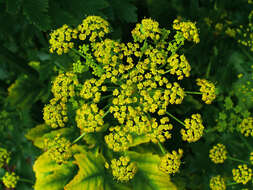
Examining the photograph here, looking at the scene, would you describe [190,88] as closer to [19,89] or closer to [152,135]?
[152,135]

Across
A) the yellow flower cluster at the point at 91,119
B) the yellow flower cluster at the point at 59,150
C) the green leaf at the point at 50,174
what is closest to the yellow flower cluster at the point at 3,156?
the green leaf at the point at 50,174

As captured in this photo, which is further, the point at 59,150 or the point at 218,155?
the point at 218,155

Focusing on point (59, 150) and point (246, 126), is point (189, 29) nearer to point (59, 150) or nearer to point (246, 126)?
point (246, 126)

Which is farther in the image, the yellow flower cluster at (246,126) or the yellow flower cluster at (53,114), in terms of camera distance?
the yellow flower cluster at (246,126)

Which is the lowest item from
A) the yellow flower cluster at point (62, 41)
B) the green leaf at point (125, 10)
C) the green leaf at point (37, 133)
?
the green leaf at point (37, 133)

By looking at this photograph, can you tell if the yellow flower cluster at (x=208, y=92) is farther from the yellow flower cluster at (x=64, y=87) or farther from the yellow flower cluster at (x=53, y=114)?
the yellow flower cluster at (x=53, y=114)

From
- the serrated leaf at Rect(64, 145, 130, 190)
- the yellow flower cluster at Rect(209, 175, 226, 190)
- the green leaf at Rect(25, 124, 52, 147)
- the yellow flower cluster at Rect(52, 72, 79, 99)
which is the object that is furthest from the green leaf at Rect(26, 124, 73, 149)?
the yellow flower cluster at Rect(209, 175, 226, 190)

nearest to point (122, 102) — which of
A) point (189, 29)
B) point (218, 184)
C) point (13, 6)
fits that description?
point (189, 29)
